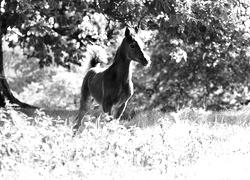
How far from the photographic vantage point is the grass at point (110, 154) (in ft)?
24.3

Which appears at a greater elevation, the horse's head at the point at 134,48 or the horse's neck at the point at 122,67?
the horse's head at the point at 134,48

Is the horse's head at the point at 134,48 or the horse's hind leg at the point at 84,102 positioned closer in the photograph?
the horse's head at the point at 134,48

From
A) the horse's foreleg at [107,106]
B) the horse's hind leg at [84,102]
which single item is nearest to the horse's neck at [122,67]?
the horse's foreleg at [107,106]

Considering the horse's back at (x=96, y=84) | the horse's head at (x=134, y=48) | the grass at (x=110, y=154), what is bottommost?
the grass at (x=110, y=154)

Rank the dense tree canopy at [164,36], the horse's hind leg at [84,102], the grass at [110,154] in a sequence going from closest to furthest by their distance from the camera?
1. the grass at [110,154]
2. the horse's hind leg at [84,102]
3. the dense tree canopy at [164,36]

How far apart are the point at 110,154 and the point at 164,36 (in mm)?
10182

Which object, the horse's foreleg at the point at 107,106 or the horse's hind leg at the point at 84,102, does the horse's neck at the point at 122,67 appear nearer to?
the horse's foreleg at the point at 107,106

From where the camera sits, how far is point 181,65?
78.0 ft

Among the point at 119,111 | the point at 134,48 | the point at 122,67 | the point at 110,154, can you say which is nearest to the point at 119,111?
the point at 119,111

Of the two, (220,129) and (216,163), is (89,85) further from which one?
(216,163)

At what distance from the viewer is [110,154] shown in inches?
319

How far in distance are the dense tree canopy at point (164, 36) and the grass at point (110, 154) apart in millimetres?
3601

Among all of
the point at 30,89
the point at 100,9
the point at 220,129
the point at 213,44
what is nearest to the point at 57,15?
the point at 100,9

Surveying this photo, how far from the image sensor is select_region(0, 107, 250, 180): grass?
7.41m
